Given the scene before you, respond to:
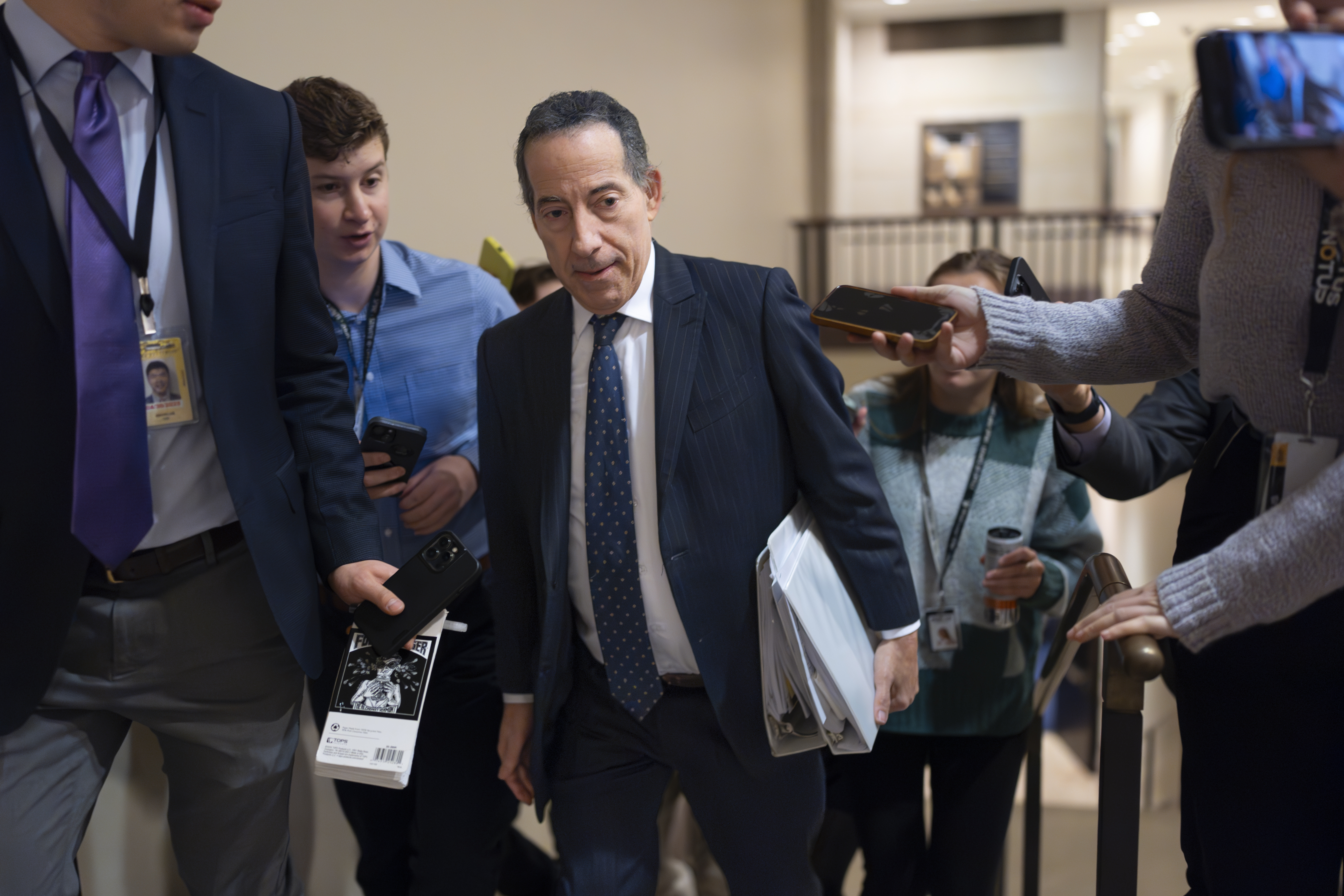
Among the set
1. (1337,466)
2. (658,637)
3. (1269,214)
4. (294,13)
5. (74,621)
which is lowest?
(658,637)

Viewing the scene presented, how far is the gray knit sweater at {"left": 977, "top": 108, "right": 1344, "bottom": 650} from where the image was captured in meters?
1.08

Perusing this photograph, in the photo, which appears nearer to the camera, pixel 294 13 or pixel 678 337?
pixel 678 337

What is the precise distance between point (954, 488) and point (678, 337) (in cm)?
93

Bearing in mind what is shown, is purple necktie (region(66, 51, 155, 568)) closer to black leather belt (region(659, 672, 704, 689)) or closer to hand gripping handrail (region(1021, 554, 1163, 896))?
black leather belt (region(659, 672, 704, 689))

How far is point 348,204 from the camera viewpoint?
6.57 ft

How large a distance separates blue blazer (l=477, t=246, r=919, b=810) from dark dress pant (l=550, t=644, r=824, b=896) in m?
0.05

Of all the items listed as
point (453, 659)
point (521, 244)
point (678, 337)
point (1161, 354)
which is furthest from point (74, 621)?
point (521, 244)

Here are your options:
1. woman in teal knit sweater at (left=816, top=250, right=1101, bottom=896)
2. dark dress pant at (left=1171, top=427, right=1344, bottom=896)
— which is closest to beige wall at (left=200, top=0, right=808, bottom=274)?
woman in teal knit sweater at (left=816, top=250, right=1101, bottom=896)

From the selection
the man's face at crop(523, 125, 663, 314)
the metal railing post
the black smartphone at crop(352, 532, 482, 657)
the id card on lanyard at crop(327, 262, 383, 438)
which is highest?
the man's face at crop(523, 125, 663, 314)

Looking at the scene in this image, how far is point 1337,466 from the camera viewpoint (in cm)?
107

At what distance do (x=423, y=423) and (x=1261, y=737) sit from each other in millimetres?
1615

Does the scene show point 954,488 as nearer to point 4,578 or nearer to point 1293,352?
point 1293,352

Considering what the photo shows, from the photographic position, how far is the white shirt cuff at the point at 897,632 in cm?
169

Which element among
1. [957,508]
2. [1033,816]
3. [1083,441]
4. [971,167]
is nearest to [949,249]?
[971,167]
